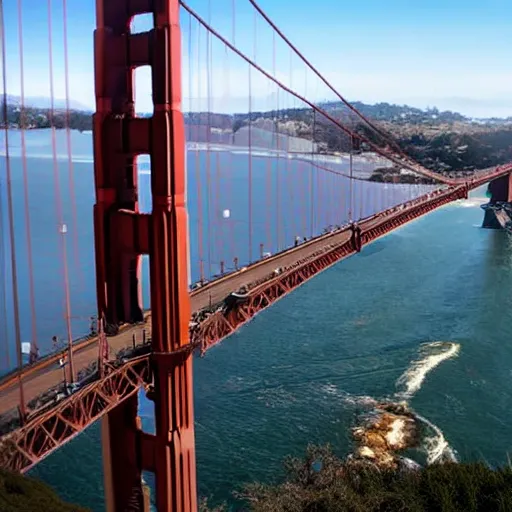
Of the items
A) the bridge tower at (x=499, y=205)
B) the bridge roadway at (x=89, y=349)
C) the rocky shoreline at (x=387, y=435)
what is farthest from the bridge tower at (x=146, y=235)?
the bridge tower at (x=499, y=205)

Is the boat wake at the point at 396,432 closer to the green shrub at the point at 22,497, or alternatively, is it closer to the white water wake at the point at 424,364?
the white water wake at the point at 424,364

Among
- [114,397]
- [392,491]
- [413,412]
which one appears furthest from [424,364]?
[114,397]

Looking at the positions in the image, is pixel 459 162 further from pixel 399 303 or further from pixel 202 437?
pixel 202 437

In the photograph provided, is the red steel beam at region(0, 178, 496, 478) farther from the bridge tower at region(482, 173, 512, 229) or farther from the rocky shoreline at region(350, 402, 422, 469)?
the bridge tower at region(482, 173, 512, 229)

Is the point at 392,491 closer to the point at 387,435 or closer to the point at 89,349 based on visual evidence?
the point at 387,435

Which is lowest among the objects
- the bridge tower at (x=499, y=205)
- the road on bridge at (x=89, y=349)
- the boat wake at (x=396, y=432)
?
the boat wake at (x=396, y=432)

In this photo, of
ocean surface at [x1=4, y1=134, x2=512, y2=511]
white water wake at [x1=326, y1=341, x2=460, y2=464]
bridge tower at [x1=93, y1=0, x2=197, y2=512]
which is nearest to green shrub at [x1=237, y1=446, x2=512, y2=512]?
bridge tower at [x1=93, y1=0, x2=197, y2=512]
